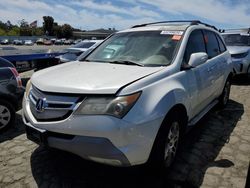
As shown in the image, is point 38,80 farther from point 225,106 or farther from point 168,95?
point 225,106

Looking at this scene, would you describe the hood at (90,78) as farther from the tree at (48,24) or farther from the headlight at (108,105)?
the tree at (48,24)

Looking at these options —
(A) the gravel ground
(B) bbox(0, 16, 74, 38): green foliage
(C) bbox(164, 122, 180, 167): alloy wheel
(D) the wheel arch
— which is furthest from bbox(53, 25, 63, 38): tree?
(C) bbox(164, 122, 180, 167): alloy wheel

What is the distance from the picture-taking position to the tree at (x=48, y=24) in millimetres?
104000

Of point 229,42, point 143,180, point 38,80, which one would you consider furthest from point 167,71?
point 229,42

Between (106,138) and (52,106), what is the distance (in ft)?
2.21

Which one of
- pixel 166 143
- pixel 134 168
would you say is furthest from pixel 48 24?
pixel 166 143

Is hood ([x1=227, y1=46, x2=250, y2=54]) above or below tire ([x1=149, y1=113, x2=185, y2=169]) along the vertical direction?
above

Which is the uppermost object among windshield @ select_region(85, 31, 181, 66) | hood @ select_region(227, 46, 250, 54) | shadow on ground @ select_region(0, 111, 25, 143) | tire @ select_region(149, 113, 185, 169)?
windshield @ select_region(85, 31, 181, 66)

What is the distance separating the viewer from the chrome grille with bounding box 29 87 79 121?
2848 mm

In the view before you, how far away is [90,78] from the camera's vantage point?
316cm

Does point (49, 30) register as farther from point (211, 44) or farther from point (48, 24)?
point (211, 44)

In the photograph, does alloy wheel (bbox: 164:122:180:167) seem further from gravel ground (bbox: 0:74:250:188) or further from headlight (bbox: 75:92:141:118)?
headlight (bbox: 75:92:141:118)

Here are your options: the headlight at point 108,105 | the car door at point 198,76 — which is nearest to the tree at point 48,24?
the car door at point 198,76

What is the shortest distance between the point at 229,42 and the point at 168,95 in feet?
28.7
